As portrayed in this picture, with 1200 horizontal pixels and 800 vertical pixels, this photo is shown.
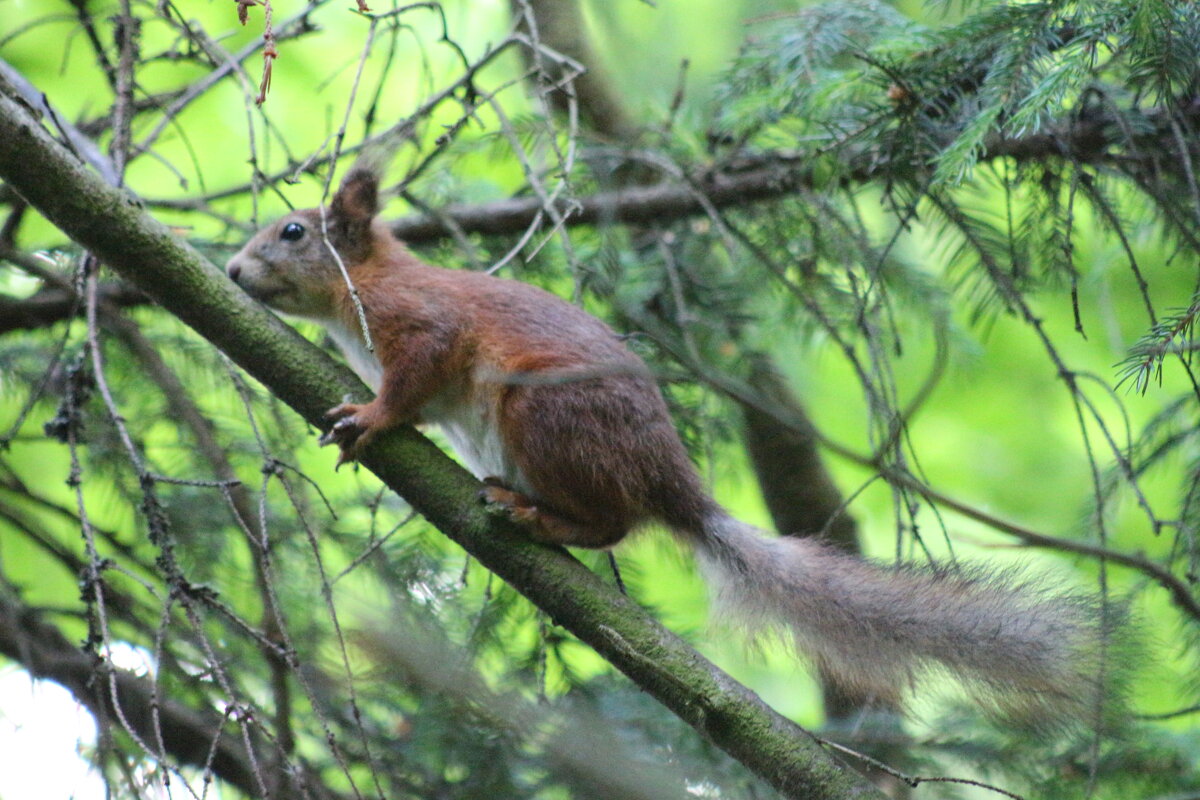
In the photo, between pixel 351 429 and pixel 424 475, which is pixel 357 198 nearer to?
pixel 351 429

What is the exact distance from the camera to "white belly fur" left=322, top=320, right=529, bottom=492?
2668 mm

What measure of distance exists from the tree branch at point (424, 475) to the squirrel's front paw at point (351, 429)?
0.03 metres

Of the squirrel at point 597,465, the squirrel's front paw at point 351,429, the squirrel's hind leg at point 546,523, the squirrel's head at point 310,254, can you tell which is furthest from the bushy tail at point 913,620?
the squirrel's head at point 310,254

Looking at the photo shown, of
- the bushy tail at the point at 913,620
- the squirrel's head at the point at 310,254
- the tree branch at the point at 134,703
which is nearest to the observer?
the bushy tail at the point at 913,620

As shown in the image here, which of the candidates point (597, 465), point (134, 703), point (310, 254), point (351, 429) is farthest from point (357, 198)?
point (134, 703)

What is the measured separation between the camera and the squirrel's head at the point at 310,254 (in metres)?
2.95

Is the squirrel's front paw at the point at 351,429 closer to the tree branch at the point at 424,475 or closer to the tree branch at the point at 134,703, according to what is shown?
the tree branch at the point at 424,475

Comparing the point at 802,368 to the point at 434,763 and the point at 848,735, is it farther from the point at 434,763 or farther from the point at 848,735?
the point at 434,763

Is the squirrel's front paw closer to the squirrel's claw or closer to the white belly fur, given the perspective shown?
the squirrel's claw

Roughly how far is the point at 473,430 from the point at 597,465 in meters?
0.39

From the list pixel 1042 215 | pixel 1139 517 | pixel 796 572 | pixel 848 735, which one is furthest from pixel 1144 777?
pixel 1139 517

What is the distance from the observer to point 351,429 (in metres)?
2.25

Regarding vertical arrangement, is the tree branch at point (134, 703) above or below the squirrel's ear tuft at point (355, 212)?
below

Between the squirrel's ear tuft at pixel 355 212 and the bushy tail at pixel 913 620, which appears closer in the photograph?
the bushy tail at pixel 913 620
